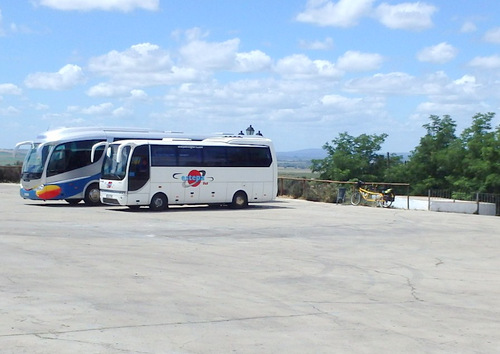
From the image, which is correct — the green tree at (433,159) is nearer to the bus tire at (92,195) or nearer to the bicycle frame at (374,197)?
the bicycle frame at (374,197)

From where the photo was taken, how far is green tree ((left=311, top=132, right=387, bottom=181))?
6594cm

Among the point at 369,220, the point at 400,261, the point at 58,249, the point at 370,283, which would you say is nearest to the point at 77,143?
the point at 369,220

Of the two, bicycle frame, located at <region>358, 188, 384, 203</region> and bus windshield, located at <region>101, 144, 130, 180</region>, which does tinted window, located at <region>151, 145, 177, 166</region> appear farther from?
bicycle frame, located at <region>358, 188, 384, 203</region>

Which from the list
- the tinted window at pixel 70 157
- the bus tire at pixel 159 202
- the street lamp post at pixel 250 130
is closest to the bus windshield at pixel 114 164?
the bus tire at pixel 159 202

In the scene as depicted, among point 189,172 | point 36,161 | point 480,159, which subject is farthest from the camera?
point 480,159

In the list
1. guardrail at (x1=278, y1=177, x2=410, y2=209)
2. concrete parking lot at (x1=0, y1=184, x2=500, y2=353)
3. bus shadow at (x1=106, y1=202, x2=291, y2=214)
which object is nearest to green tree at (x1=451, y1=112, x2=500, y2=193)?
guardrail at (x1=278, y1=177, x2=410, y2=209)

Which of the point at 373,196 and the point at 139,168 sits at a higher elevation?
the point at 139,168

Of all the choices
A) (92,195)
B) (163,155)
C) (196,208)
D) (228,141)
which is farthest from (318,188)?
(92,195)

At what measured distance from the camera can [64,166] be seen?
2995 cm

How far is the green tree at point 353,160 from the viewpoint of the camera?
216 ft

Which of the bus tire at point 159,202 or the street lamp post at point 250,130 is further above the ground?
the street lamp post at point 250,130

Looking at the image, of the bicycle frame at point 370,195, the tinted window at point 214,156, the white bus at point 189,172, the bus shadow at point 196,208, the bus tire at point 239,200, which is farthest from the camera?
the bicycle frame at point 370,195

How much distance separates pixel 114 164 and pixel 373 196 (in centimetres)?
1262

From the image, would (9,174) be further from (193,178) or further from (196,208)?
(193,178)
